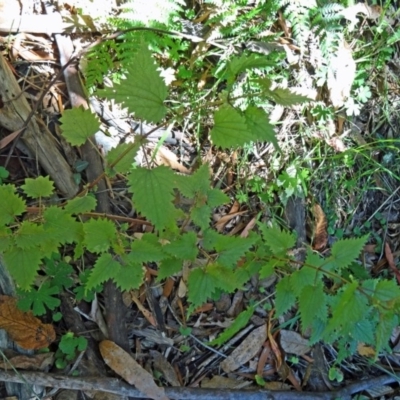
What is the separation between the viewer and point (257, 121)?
1.31m

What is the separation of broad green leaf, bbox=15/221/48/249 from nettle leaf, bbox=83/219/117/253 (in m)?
0.13

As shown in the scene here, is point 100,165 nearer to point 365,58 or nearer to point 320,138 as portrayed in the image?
point 320,138

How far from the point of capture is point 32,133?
235cm

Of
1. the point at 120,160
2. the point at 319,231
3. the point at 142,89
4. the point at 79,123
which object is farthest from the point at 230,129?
the point at 319,231

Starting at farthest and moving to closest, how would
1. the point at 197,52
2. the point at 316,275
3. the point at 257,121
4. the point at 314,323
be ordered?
the point at 197,52 → the point at 314,323 → the point at 316,275 → the point at 257,121

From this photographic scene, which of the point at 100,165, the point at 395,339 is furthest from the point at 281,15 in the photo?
the point at 395,339

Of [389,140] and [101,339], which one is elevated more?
[389,140]

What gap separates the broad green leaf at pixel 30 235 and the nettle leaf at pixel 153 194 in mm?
359

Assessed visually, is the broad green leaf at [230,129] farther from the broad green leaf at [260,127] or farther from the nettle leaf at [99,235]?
the nettle leaf at [99,235]

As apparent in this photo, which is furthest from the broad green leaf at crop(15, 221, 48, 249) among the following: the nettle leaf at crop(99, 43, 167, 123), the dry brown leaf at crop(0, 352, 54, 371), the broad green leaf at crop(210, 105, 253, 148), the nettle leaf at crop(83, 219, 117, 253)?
the dry brown leaf at crop(0, 352, 54, 371)

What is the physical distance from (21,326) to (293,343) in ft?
4.34

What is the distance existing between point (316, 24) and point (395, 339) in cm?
173

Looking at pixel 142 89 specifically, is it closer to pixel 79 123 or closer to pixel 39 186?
pixel 79 123

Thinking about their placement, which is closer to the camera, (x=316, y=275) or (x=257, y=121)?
(x=257, y=121)
